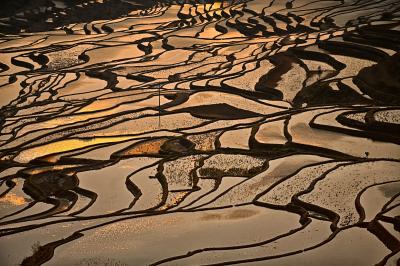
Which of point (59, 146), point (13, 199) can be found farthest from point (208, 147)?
point (13, 199)

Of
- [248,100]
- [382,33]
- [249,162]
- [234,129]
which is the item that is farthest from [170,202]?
[382,33]

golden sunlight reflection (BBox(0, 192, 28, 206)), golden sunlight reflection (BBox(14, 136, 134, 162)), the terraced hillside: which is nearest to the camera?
the terraced hillside

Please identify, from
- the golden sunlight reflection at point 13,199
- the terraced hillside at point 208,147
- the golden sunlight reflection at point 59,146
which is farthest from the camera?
the golden sunlight reflection at point 59,146

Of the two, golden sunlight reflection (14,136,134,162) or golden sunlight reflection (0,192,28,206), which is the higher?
golden sunlight reflection (0,192,28,206)

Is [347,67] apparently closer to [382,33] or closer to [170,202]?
[382,33]

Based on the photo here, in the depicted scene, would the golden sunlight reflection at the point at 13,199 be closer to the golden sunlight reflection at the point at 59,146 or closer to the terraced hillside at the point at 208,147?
the terraced hillside at the point at 208,147

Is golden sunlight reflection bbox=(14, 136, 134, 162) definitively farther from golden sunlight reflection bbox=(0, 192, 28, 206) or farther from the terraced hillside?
golden sunlight reflection bbox=(0, 192, 28, 206)

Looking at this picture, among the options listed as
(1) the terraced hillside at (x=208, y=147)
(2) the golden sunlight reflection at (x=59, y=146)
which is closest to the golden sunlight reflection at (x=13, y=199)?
(1) the terraced hillside at (x=208, y=147)

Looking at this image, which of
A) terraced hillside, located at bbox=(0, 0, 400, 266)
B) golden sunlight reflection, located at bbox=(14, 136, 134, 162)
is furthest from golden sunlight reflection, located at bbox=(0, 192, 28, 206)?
golden sunlight reflection, located at bbox=(14, 136, 134, 162)

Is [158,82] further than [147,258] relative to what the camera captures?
Yes
